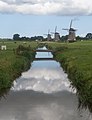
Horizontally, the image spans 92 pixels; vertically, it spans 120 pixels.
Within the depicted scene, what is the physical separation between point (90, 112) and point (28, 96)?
8.50 metres

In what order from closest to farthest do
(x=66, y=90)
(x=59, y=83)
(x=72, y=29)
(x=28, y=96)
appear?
(x=28, y=96) → (x=66, y=90) → (x=59, y=83) → (x=72, y=29)

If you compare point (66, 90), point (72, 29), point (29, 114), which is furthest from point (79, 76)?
point (72, 29)

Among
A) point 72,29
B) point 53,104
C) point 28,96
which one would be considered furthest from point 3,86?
point 72,29

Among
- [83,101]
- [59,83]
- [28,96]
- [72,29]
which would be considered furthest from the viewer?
[72,29]

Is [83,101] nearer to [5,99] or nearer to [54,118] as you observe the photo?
[54,118]

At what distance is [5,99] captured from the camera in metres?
27.9

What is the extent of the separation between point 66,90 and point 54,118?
11689 mm

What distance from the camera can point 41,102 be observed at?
27469 millimetres

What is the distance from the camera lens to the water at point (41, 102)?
22312 mm

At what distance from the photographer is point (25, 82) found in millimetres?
38750

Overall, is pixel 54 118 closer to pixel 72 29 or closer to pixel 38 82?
pixel 38 82

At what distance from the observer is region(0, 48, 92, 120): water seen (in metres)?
22.3

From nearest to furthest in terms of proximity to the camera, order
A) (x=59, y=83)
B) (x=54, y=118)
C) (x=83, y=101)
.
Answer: (x=54, y=118), (x=83, y=101), (x=59, y=83)

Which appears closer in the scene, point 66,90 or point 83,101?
point 83,101
